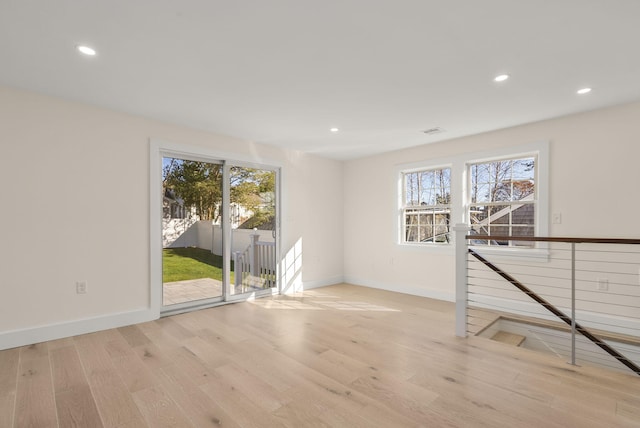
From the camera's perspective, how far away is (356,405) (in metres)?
1.95

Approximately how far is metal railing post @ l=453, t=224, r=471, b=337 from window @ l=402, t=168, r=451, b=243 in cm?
154

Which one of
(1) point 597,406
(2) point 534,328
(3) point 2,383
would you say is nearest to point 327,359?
(1) point 597,406

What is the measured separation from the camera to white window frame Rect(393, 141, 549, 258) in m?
3.73

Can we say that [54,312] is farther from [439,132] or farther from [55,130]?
[439,132]

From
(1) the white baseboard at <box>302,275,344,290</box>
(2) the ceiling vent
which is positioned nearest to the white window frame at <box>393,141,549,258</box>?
(2) the ceiling vent

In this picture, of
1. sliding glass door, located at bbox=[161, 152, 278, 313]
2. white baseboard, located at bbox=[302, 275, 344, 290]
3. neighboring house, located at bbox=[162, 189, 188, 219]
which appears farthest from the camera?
white baseboard, located at bbox=[302, 275, 344, 290]

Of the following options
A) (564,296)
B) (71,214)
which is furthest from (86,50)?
(564,296)

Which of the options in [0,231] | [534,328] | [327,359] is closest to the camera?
[327,359]

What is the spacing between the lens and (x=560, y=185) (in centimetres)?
362

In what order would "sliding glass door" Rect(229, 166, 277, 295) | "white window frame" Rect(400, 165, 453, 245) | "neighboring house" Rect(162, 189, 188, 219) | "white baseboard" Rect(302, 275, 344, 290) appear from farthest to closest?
"white baseboard" Rect(302, 275, 344, 290) < "white window frame" Rect(400, 165, 453, 245) < "sliding glass door" Rect(229, 166, 277, 295) < "neighboring house" Rect(162, 189, 188, 219)

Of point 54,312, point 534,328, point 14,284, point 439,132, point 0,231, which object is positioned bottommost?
point 534,328

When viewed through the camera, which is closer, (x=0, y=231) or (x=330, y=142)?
(x=0, y=231)

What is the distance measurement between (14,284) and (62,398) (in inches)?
58.6

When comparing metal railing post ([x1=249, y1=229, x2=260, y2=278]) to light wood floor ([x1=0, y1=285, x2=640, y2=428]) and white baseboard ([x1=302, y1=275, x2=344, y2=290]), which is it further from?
light wood floor ([x1=0, y1=285, x2=640, y2=428])
